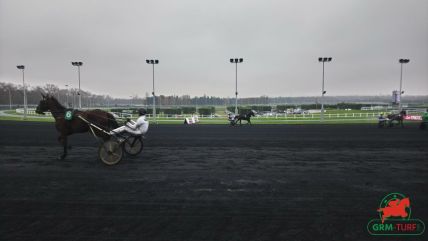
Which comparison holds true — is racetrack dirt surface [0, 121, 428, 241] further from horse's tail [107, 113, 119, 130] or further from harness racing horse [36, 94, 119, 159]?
horse's tail [107, 113, 119, 130]

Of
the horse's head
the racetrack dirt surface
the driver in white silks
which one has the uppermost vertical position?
the horse's head

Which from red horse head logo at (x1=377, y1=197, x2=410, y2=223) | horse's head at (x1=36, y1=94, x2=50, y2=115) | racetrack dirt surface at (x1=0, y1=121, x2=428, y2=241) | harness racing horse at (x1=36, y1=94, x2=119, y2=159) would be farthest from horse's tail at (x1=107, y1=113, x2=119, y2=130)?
red horse head logo at (x1=377, y1=197, x2=410, y2=223)

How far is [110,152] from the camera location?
7.46 meters

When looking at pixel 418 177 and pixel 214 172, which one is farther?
pixel 214 172

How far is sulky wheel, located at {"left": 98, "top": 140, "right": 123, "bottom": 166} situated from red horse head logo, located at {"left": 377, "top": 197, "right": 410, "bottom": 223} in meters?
6.50

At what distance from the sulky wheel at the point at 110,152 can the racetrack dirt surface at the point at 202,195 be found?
22 centimetres

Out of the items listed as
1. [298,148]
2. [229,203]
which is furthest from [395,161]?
[229,203]

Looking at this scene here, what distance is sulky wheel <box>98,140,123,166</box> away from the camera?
7448mm

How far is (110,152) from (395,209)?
272 inches

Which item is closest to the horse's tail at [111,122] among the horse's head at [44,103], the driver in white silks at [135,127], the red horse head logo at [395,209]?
the driver in white silks at [135,127]

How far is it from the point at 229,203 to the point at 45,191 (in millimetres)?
3832

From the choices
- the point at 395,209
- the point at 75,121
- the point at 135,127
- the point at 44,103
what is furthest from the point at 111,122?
the point at 395,209

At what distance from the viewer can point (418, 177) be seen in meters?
6.32

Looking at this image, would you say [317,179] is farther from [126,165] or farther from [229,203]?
[126,165]
